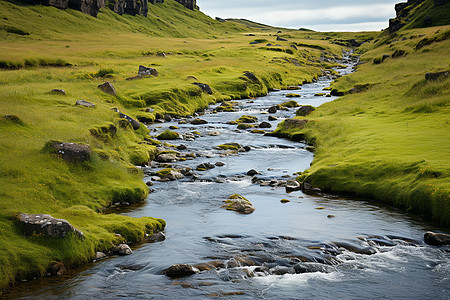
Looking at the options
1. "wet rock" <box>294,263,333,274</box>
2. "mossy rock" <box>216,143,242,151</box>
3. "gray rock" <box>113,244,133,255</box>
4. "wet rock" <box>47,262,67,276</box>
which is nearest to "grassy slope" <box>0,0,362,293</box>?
"wet rock" <box>47,262,67,276</box>

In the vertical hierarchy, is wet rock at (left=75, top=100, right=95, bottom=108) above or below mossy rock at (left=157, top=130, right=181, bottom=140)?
above

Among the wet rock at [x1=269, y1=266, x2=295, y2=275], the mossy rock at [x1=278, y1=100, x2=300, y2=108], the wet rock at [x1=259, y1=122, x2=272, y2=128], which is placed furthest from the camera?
the mossy rock at [x1=278, y1=100, x2=300, y2=108]

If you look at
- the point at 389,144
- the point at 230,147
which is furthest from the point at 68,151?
the point at 389,144

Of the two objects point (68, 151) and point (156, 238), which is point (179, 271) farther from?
point (68, 151)

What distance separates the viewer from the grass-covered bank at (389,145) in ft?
88.5

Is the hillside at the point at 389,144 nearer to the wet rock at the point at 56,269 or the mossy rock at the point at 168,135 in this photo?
the mossy rock at the point at 168,135

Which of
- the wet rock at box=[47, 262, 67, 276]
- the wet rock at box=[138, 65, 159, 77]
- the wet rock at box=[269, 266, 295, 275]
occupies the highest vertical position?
the wet rock at box=[138, 65, 159, 77]

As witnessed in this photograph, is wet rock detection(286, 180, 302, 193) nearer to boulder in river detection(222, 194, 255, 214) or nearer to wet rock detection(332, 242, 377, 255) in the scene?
boulder in river detection(222, 194, 255, 214)

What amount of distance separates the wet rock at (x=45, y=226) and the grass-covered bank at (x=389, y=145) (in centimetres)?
1923

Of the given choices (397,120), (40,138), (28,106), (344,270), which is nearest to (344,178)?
(344,270)

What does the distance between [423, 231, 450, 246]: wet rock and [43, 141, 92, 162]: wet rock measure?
22.8 m

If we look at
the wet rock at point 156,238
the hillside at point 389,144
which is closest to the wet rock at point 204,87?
the hillside at point 389,144

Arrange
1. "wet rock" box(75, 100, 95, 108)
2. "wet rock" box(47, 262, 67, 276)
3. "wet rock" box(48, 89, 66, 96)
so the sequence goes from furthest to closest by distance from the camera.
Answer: "wet rock" box(48, 89, 66, 96)
"wet rock" box(75, 100, 95, 108)
"wet rock" box(47, 262, 67, 276)

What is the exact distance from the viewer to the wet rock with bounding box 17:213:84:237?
19.4m
